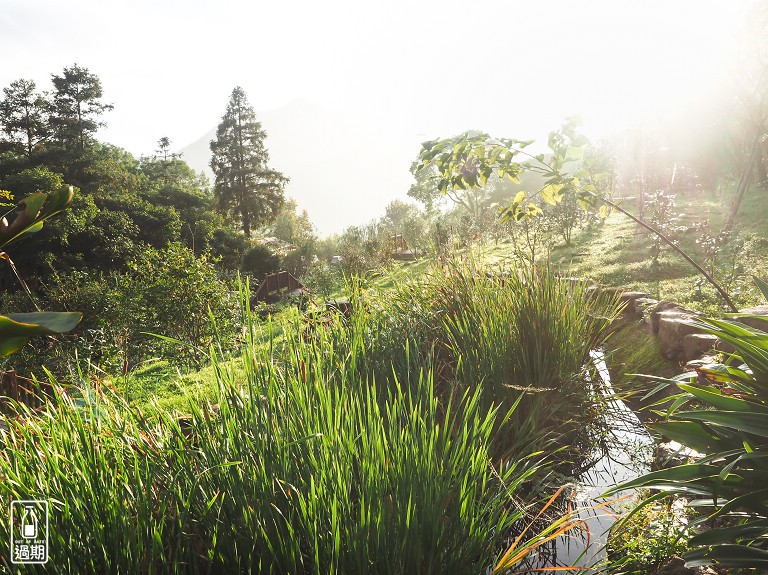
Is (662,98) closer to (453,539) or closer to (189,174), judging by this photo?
(453,539)

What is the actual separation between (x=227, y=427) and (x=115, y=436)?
43 centimetres

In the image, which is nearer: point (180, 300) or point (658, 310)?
point (658, 310)

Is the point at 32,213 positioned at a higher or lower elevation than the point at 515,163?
lower

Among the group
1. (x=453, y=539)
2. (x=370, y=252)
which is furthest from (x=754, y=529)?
(x=370, y=252)

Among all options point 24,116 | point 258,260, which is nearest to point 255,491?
point 258,260

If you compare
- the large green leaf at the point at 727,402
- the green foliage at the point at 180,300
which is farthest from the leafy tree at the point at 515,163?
the green foliage at the point at 180,300

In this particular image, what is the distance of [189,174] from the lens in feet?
149

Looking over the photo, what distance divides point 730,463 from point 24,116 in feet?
107

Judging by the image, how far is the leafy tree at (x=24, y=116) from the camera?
24609mm

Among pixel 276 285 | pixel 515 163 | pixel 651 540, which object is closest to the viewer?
pixel 651 540

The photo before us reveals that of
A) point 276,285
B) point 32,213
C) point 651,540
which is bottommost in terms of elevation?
point 651,540

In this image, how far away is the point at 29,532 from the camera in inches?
49.2

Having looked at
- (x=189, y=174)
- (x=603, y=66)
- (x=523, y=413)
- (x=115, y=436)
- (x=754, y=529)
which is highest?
(x=189, y=174)

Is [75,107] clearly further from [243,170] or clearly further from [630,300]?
[630,300]
